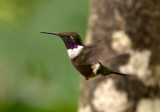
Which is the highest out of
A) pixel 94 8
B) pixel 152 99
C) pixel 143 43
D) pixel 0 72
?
pixel 94 8

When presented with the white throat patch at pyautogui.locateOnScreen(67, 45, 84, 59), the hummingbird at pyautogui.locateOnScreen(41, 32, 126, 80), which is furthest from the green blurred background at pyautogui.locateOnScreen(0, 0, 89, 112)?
the white throat patch at pyautogui.locateOnScreen(67, 45, 84, 59)

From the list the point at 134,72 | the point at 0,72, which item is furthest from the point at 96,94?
the point at 0,72

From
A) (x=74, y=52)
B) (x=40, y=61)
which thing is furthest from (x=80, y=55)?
(x=40, y=61)

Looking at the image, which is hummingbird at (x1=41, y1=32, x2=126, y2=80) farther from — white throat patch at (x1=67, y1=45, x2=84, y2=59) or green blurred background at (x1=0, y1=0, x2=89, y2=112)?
green blurred background at (x1=0, y1=0, x2=89, y2=112)

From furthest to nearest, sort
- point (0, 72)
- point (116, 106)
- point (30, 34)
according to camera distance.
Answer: point (0, 72)
point (30, 34)
point (116, 106)

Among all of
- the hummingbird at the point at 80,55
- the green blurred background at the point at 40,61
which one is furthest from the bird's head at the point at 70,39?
the green blurred background at the point at 40,61

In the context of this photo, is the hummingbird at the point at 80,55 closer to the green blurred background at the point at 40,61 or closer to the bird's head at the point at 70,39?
→ the bird's head at the point at 70,39

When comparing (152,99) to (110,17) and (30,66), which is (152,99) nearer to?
(110,17)
